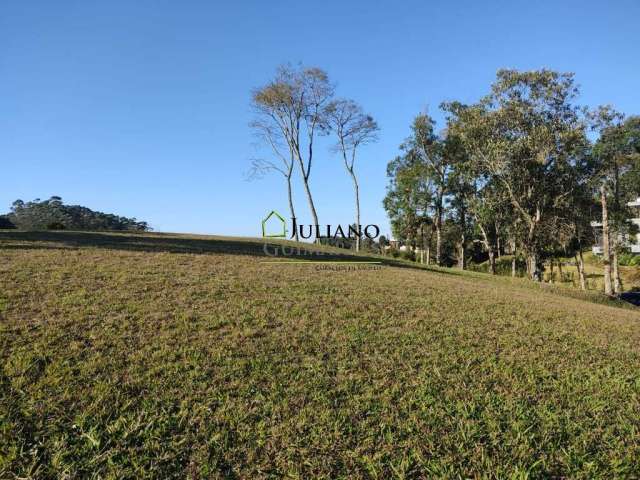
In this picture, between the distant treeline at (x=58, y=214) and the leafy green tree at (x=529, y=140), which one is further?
the distant treeline at (x=58, y=214)

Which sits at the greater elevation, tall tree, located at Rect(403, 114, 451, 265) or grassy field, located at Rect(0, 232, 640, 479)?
tall tree, located at Rect(403, 114, 451, 265)

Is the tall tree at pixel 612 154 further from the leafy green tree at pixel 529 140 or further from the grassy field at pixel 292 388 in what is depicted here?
the grassy field at pixel 292 388

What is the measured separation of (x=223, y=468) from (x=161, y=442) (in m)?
0.56

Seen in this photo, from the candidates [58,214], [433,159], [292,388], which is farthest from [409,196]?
[58,214]

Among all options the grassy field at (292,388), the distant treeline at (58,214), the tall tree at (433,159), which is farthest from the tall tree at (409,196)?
the distant treeline at (58,214)


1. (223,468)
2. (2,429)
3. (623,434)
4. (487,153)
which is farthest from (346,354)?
(487,153)

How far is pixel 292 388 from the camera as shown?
147 inches

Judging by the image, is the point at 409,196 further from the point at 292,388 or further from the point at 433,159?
the point at 292,388

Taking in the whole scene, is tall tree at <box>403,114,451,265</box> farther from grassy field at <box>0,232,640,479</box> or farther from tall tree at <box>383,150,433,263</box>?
grassy field at <box>0,232,640,479</box>

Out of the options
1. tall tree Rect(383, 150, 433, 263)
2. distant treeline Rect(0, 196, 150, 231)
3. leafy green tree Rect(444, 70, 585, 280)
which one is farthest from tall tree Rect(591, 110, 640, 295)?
distant treeline Rect(0, 196, 150, 231)

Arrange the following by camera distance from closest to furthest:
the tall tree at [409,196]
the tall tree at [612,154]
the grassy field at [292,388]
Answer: the grassy field at [292,388]
the tall tree at [612,154]
the tall tree at [409,196]

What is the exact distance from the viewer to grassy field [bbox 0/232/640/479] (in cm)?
284

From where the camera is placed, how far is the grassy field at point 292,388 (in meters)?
2.84

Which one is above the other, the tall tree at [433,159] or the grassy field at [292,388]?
the tall tree at [433,159]
